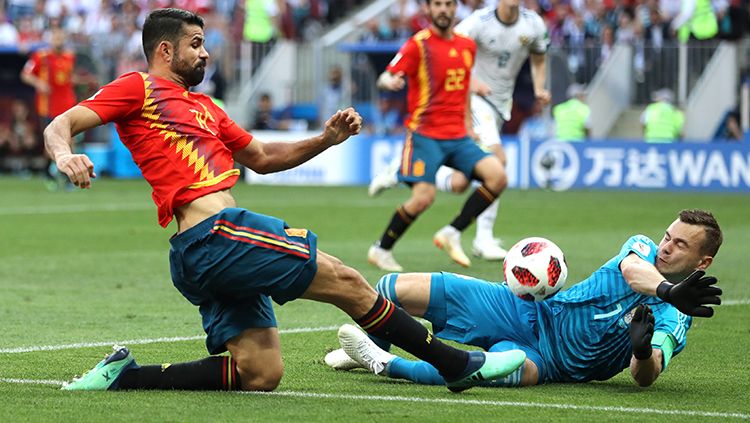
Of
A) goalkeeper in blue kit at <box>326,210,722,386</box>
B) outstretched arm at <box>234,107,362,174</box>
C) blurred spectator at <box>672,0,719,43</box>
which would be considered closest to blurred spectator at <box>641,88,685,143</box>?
blurred spectator at <box>672,0,719,43</box>

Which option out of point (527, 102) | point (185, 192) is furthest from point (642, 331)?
point (527, 102)

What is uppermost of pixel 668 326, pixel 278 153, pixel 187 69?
pixel 187 69

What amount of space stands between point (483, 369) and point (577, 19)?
22.2 meters

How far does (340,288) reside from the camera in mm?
6176

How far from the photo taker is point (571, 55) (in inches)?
1079

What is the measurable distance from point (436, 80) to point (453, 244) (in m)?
1.45

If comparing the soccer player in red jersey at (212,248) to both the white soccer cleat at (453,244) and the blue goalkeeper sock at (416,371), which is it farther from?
the white soccer cleat at (453,244)

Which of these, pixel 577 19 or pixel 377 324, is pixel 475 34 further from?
pixel 577 19

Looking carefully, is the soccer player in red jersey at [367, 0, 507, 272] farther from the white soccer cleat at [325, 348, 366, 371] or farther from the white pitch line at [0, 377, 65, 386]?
the white pitch line at [0, 377, 65, 386]

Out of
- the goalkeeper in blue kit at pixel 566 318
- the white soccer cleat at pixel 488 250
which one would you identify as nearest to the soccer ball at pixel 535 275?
the goalkeeper in blue kit at pixel 566 318

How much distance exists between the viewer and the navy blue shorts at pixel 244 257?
19.9ft

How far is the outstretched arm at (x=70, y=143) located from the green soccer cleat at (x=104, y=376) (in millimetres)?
1015

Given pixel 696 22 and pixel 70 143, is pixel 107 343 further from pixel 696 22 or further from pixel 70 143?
pixel 696 22

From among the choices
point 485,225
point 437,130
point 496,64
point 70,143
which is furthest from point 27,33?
point 70,143
